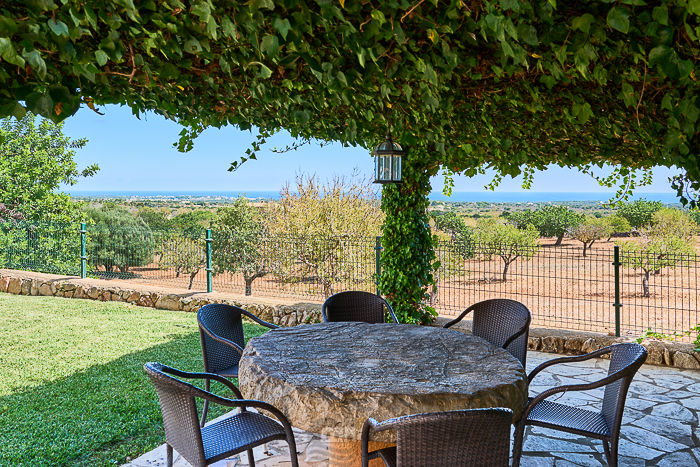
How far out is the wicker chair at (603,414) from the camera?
2.39 m

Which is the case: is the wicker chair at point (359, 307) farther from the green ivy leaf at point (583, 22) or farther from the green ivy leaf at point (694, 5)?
the green ivy leaf at point (694, 5)

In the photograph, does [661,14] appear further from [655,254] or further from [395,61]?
[655,254]

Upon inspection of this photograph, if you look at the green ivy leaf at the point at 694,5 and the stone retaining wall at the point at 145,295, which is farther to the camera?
the stone retaining wall at the point at 145,295

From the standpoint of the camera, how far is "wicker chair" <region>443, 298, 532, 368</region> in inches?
138

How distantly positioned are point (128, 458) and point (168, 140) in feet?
280

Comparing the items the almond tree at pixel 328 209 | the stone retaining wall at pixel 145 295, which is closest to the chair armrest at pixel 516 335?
the stone retaining wall at pixel 145 295

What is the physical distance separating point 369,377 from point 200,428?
0.81 metres

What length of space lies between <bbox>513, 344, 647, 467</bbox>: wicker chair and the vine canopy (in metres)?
1.01

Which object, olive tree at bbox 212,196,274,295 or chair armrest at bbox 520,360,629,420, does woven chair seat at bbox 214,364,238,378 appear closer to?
chair armrest at bbox 520,360,629,420

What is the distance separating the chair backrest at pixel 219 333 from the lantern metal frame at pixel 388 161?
1.49m

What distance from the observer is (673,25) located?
173 centimetres

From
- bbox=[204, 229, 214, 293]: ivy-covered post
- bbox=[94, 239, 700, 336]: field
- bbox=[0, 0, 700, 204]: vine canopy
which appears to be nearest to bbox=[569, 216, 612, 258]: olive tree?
bbox=[94, 239, 700, 336]: field

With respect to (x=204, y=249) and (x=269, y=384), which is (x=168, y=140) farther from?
(x=269, y=384)

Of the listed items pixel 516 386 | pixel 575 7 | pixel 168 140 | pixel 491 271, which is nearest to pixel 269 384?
pixel 516 386
